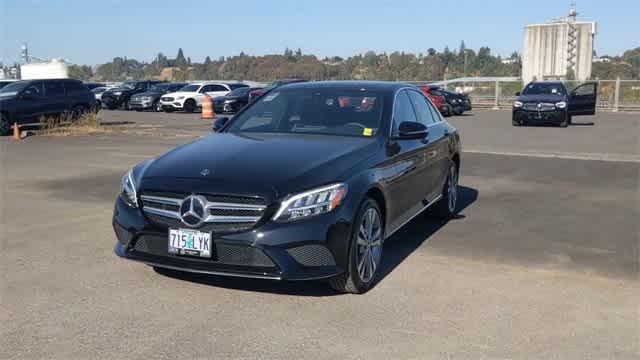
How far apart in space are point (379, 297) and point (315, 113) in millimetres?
2015

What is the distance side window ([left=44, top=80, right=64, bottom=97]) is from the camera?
21.0 m

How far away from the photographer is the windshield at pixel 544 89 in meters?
24.3

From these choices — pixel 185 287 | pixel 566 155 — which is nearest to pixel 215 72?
pixel 566 155

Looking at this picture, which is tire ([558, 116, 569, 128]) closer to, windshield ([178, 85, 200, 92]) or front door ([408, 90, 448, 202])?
front door ([408, 90, 448, 202])

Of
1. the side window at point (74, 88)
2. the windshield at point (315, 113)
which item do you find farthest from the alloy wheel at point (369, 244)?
the side window at point (74, 88)

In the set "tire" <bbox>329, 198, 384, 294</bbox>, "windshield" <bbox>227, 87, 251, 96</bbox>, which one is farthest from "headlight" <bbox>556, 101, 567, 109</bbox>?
"tire" <bbox>329, 198, 384, 294</bbox>

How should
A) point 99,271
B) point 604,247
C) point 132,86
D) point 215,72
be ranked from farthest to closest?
1. point 215,72
2. point 132,86
3. point 604,247
4. point 99,271

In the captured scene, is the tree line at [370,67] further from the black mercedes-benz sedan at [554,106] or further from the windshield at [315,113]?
the windshield at [315,113]

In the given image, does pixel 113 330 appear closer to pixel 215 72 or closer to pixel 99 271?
pixel 99 271

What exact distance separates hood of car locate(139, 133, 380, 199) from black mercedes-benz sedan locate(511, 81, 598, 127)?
63.3ft

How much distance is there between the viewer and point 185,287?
203 inches

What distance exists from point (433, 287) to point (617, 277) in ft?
5.46

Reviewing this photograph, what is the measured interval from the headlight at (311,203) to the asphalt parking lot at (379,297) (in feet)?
2.28

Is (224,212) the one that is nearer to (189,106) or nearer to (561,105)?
(561,105)
